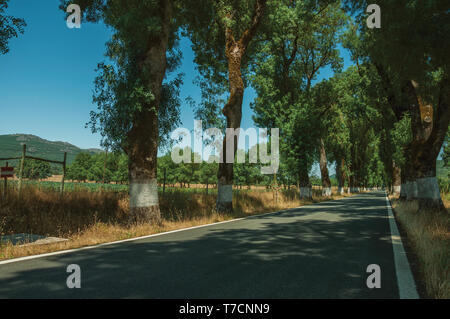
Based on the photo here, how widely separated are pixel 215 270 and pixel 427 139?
1193 centimetres

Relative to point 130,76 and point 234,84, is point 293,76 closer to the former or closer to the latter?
point 234,84

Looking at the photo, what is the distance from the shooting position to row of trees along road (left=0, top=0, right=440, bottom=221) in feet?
→ 24.7

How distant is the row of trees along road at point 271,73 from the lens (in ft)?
24.7

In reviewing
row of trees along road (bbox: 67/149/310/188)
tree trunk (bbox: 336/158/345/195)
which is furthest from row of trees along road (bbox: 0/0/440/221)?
row of trees along road (bbox: 67/149/310/188)

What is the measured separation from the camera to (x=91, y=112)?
10.2m

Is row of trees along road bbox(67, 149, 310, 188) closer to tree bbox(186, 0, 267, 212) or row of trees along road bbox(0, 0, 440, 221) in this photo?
row of trees along road bbox(0, 0, 440, 221)

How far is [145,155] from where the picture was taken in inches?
390

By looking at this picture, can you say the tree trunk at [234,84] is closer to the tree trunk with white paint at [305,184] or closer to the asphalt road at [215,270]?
the asphalt road at [215,270]

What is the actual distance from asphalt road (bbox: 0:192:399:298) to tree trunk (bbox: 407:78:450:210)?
6407 mm

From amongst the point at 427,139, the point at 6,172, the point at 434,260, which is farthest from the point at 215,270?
the point at 427,139

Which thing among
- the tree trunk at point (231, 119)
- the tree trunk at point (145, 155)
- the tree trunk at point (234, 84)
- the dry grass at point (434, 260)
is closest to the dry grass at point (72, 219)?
the tree trunk at point (145, 155)

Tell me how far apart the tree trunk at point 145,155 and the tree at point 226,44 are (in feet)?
16.0

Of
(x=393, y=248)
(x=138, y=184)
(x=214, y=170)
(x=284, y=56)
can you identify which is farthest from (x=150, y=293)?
(x=214, y=170)

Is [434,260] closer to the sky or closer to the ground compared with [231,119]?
closer to the ground
